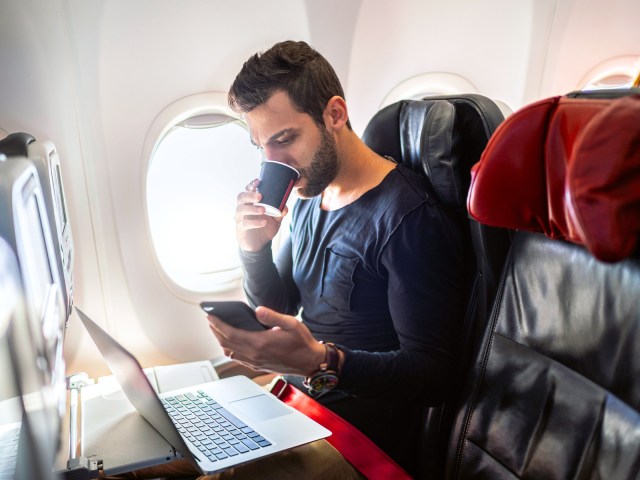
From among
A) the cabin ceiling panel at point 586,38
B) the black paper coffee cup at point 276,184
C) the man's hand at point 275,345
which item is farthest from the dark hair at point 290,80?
the cabin ceiling panel at point 586,38

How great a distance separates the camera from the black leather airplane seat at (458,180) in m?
1.32

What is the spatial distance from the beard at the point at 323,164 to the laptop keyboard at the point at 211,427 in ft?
2.18

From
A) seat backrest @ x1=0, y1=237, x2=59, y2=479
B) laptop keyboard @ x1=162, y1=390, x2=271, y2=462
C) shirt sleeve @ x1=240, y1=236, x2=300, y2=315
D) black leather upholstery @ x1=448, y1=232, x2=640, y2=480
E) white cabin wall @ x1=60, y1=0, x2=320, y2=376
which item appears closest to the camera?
seat backrest @ x1=0, y1=237, x2=59, y2=479

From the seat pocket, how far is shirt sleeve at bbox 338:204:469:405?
133 millimetres

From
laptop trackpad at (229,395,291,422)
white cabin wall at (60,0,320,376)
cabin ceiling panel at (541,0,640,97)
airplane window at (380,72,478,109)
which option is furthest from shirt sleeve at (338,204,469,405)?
cabin ceiling panel at (541,0,640,97)

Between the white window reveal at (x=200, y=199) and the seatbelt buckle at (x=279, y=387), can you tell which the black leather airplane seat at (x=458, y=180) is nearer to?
the seatbelt buckle at (x=279, y=387)

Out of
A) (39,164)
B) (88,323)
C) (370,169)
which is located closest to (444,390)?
(370,169)

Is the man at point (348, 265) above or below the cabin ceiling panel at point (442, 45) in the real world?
below

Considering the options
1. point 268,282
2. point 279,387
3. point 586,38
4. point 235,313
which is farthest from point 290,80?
point 586,38

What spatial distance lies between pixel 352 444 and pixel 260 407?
0.84 ft

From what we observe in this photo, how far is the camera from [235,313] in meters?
1.20

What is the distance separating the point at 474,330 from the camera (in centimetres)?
141

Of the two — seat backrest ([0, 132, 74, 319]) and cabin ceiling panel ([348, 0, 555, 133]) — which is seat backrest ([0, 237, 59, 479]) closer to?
seat backrest ([0, 132, 74, 319])

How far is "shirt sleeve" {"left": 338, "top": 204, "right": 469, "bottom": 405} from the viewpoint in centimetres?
138
